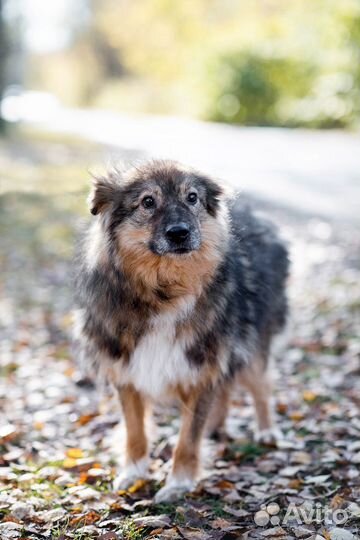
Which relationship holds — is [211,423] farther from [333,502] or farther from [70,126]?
[70,126]

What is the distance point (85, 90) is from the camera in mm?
47031

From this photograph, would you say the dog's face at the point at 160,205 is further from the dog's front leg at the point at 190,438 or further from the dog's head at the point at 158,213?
the dog's front leg at the point at 190,438

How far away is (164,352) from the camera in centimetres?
401

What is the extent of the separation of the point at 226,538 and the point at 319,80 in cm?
2107

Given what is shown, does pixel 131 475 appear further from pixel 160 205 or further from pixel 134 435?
pixel 160 205

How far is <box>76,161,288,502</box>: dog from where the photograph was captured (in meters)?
3.99

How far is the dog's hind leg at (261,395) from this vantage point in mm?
4930

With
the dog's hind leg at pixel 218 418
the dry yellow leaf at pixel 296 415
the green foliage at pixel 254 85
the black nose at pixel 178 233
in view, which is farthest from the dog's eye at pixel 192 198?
the green foliage at pixel 254 85

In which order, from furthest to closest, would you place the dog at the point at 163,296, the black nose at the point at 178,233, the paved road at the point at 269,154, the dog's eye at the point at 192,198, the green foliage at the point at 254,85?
the green foliage at the point at 254,85
the paved road at the point at 269,154
the dog's eye at the point at 192,198
the dog at the point at 163,296
the black nose at the point at 178,233

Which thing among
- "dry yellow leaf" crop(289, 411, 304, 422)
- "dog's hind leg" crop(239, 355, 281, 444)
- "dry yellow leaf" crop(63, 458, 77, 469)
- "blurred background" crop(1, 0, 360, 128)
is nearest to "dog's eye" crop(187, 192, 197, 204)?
"dog's hind leg" crop(239, 355, 281, 444)

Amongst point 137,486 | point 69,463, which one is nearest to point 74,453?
point 69,463

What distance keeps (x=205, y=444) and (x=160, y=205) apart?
Result: 75.7 inches

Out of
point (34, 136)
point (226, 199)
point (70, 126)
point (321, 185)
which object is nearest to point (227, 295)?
point (226, 199)

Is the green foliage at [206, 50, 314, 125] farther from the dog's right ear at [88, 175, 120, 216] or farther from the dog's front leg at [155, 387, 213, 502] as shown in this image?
the dog's front leg at [155, 387, 213, 502]
